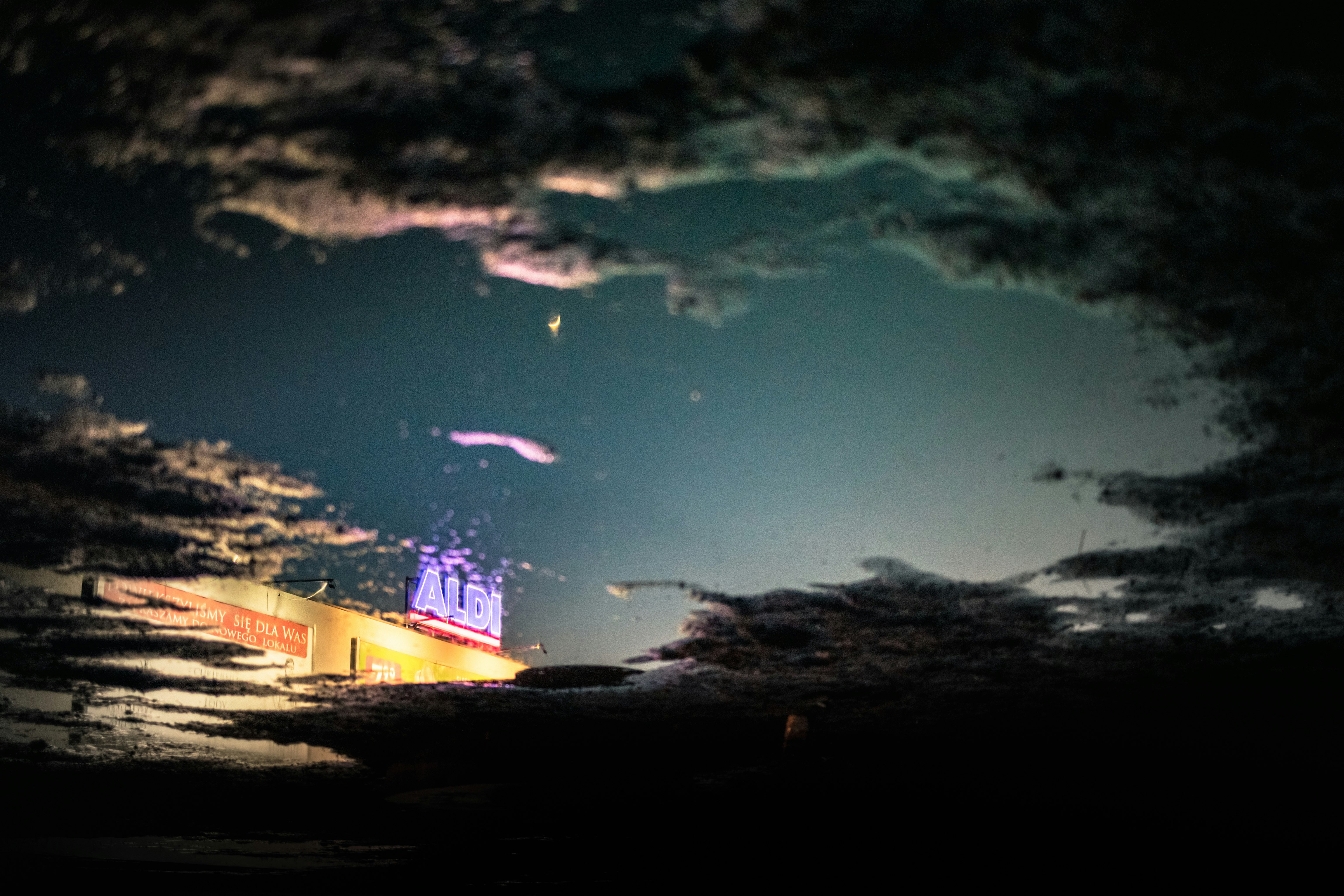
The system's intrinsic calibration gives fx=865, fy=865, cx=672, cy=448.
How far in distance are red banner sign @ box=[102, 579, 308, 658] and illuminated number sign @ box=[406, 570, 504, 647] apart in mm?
1197

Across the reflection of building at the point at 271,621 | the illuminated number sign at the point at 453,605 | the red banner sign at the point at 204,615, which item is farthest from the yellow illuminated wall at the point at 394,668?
the red banner sign at the point at 204,615

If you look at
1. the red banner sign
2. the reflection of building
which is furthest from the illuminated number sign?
the red banner sign

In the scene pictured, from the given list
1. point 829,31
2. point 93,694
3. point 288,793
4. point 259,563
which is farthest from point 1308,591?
point 288,793

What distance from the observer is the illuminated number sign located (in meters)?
7.97

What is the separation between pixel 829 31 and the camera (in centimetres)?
298

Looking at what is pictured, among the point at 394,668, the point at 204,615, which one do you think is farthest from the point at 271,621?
the point at 394,668

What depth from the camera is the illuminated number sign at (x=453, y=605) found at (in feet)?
26.1

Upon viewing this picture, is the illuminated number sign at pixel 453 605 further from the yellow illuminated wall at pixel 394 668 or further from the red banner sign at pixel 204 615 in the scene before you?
the red banner sign at pixel 204 615

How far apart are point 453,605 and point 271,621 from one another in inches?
65.2

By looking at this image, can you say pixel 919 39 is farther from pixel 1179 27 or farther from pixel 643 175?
pixel 643 175

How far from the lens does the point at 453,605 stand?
8688 millimetres

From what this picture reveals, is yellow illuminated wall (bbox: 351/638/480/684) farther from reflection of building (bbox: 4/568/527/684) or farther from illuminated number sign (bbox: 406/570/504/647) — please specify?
illuminated number sign (bbox: 406/570/504/647)

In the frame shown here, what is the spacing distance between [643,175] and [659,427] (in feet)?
5.78

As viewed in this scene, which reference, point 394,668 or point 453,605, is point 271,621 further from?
point 394,668
